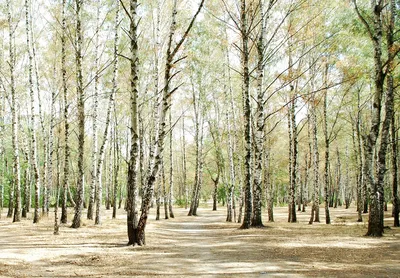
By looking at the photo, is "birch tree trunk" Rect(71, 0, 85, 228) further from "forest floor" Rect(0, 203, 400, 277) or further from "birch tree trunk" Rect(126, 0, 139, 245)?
"birch tree trunk" Rect(126, 0, 139, 245)

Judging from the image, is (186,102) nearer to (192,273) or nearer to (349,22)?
(349,22)

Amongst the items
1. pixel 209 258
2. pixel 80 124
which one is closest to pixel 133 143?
pixel 209 258

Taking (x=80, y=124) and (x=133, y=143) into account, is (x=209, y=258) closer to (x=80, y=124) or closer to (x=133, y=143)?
(x=133, y=143)

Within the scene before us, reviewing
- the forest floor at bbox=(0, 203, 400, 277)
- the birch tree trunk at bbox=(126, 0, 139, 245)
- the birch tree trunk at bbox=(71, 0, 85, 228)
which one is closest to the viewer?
the forest floor at bbox=(0, 203, 400, 277)

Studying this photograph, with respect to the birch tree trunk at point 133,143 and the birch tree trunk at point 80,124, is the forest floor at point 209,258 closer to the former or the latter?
the birch tree trunk at point 133,143

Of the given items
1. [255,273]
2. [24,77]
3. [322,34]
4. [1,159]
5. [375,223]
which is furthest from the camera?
[1,159]

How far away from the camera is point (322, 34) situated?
1925 centimetres

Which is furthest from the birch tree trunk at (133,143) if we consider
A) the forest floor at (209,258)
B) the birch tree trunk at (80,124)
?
the birch tree trunk at (80,124)

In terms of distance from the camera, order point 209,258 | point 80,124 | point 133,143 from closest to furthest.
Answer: point 209,258, point 133,143, point 80,124

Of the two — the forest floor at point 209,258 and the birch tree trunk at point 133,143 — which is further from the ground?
the birch tree trunk at point 133,143

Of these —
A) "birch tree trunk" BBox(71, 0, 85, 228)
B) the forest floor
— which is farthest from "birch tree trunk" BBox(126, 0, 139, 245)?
"birch tree trunk" BBox(71, 0, 85, 228)

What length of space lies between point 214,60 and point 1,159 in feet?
72.1

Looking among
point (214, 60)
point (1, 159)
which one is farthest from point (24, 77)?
point (214, 60)

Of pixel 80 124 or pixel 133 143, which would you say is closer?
pixel 133 143
